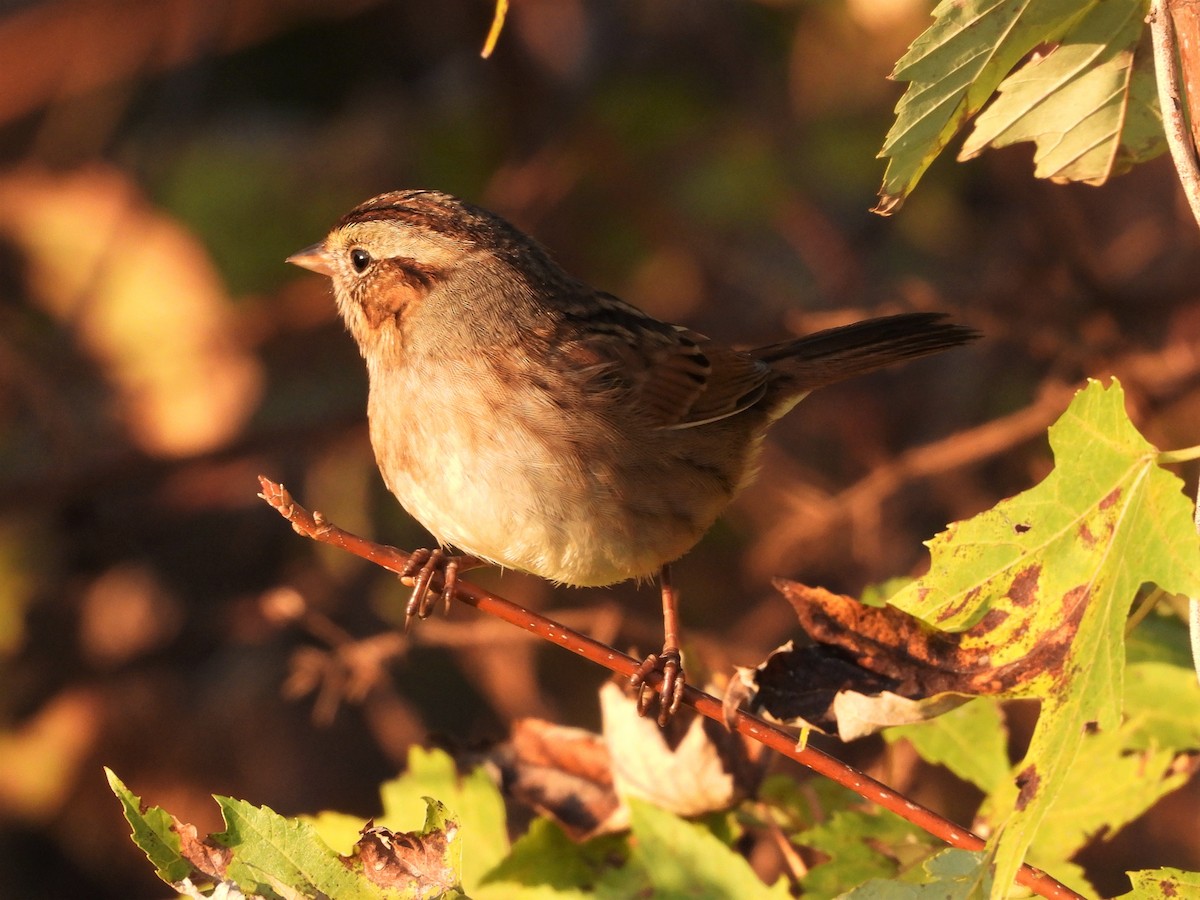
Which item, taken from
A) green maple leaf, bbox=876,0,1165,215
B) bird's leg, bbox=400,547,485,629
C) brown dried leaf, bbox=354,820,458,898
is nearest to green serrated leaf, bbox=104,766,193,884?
brown dried leaf, bbox=354,820,458,898

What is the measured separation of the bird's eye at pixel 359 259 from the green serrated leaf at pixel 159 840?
1.53 meters

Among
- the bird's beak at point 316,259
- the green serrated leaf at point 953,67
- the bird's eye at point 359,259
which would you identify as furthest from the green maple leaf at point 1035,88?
the bird's beak at point 316,259

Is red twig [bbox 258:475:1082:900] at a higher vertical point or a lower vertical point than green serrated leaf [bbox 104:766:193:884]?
higher

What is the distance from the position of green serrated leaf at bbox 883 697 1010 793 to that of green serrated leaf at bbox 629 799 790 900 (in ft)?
1.27

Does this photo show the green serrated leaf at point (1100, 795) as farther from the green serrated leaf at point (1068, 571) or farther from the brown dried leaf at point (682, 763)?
the green serrated leaf at point (1068, 571)

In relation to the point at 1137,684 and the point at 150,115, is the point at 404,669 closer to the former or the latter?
the point at 150,115

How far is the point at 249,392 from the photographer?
486cm

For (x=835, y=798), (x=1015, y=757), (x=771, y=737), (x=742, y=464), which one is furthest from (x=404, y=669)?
(x=771, y=737)

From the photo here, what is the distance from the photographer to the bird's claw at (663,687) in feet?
7.36

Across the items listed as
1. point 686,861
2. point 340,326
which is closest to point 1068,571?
point 686,861

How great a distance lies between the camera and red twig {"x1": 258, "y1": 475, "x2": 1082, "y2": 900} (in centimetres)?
155

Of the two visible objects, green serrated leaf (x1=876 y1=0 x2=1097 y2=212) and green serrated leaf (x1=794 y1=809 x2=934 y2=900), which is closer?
green serrated leaf (x1=876 y1=0 x2=1097 y2=212)

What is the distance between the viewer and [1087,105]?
1.80m

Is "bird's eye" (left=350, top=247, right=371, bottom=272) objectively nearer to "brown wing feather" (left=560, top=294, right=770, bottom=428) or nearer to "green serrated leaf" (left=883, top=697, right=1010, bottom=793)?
"brown wing feather" (left=560, top=294, right=770, bottom=428)
